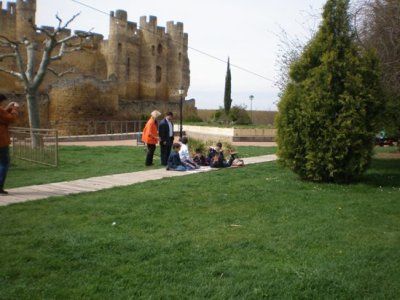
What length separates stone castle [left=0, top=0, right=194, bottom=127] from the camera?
32969 mm

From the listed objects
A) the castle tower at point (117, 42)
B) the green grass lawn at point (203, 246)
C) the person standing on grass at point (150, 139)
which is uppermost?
the castle tower at point (117, 42)

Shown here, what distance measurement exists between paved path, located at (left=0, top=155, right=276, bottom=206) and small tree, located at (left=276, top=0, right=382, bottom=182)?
2841 mm

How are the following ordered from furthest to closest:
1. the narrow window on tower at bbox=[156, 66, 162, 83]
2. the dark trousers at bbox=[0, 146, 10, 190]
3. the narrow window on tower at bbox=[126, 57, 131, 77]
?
1. the narrow window on tower at bbox=[156, 66, 162, 83]
2. the narrow window on tower at bbox=[126, 57, 131, 77]
3. the dark trousers at bbox=[0, 146, 10, 190]

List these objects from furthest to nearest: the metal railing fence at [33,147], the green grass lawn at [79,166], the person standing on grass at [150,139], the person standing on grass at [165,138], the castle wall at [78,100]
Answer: the castle wall at [78,100] < the person standing on grass at [165,138] < the person standing on grass at [150,139] < the metal railing fence at [33,147] < the green grass lawn at [79,166]

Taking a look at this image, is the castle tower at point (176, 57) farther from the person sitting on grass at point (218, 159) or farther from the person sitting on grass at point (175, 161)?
the person sitting on grass at point (175, 161)

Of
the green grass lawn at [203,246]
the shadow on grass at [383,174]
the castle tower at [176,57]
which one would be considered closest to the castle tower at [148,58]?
the castle tower at [176,57]

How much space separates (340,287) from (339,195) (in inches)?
169

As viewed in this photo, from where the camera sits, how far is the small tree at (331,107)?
9.34m

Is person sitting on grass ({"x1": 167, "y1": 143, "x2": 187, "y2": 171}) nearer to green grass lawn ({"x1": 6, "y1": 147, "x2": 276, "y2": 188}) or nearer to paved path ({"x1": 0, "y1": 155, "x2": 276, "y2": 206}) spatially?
paved path ({"x1": 0, "y1": 155, "x2": 276, "y2": 206})

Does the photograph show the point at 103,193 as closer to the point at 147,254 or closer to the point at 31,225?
the point at 31,225

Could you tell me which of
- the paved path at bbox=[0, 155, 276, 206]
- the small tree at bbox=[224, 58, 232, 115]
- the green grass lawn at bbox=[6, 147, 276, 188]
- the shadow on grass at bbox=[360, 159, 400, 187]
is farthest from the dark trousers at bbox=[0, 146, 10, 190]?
the small tree at bbox=[224, 58, 232, 115]

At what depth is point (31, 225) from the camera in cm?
582

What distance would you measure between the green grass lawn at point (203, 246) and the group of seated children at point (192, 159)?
11.6ft

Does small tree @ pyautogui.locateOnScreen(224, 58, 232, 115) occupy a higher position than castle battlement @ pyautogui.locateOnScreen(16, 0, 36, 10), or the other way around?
castle battlement @ pyautogui.locateOnScreen(16, 0, 36, 10)
